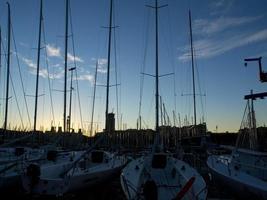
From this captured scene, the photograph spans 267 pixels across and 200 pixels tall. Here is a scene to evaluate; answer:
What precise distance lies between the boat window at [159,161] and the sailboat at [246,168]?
3.34 meters

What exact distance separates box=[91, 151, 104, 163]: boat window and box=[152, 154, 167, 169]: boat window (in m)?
6.05

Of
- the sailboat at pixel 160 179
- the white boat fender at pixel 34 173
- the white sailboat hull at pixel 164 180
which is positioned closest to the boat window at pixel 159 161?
the sailboat at pixel 160 179

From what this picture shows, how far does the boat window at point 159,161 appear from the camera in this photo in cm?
1535

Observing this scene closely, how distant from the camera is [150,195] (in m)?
10.5

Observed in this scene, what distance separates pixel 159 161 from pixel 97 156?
250 inches

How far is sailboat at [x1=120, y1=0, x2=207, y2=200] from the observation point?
34.9 feet

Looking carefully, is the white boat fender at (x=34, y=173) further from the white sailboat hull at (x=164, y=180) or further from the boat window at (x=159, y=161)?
the boat window at (x=159, y=161)

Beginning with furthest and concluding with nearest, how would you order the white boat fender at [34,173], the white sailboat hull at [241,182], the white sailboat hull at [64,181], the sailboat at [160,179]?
the white boat fender at [34,173] < the white sailboat hull at [64,181] < the white sailboat hull at [241,182] < the sailboat at [160,179]

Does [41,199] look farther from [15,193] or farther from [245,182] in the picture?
[245,182]

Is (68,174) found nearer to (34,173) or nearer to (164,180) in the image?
(34,173)

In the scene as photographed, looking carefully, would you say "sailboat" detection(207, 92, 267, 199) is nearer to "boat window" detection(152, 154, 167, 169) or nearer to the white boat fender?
"boat window" detection(152, 154, 167, 169)

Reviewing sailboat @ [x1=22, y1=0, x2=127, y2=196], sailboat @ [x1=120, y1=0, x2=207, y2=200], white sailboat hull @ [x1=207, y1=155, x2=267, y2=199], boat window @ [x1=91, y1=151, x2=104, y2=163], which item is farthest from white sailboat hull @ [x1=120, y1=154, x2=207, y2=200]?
boat window @ [x1=91, y1=151, x2=104, y2=163]

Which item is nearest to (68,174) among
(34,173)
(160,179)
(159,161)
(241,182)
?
(34,173)

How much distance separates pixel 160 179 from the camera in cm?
1447
